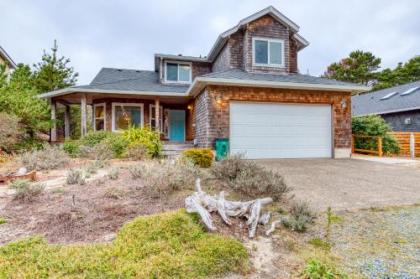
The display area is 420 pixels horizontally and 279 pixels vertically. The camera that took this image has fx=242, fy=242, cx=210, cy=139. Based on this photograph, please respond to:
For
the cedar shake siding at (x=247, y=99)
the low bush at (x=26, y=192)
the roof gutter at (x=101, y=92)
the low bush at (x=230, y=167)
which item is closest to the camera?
the low bush at (x=26, y=192)

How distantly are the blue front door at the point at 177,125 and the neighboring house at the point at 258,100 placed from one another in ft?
4.76

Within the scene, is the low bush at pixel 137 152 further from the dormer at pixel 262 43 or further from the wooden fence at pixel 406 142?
the wooden fence at pixel 406 142

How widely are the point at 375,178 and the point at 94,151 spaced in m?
8.60

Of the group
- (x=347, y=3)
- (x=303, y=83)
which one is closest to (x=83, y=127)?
(x=303, y=83)

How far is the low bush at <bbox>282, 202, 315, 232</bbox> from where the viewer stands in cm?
293

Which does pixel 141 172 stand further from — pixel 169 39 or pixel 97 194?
pixel 169 39

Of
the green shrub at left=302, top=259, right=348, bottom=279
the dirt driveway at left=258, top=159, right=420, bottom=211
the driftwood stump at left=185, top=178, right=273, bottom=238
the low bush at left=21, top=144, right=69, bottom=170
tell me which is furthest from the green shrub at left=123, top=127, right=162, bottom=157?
the green shrub at left=302, top=259, right=348, bottom=279

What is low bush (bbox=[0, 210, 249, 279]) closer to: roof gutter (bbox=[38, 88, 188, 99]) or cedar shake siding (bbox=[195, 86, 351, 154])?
cedar shake siding (bbox=[195, 86, 351, 154])

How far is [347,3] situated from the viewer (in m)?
14.3

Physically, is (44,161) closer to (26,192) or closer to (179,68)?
(26,192)

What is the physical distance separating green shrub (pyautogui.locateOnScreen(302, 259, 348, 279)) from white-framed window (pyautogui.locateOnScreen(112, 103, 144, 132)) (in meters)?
11.4

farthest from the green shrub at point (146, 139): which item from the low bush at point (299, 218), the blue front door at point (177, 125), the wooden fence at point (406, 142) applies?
the wooden fence at point (406, 142)

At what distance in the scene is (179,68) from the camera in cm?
1396

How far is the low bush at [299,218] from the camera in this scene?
2930mm
